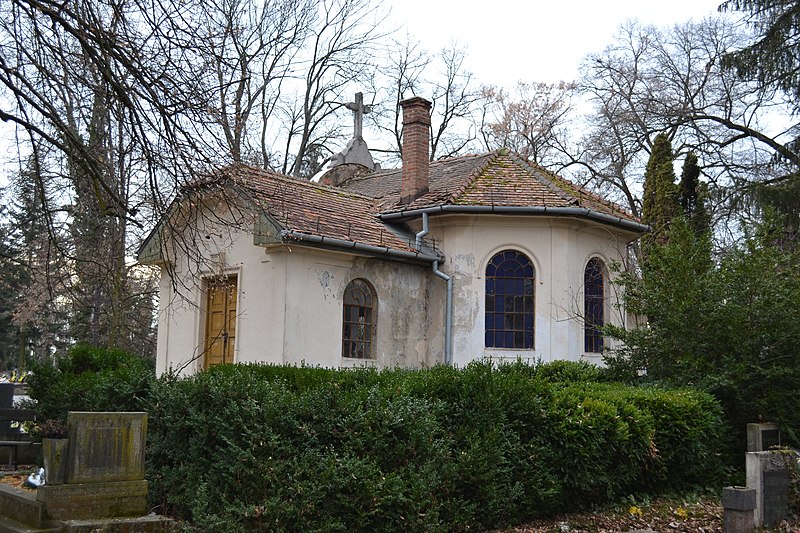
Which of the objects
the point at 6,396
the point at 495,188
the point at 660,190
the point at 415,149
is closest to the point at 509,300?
the point at 495,188

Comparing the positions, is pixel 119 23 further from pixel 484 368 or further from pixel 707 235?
pixel 707 235

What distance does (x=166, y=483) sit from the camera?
8133 millimetres

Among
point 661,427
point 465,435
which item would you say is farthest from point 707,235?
point 465,435

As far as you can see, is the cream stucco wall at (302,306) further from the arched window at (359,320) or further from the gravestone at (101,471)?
the gravestone at (101,471)

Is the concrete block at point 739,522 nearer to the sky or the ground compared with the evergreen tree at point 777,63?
nearer to the ground

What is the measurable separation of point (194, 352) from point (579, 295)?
8.23 metres

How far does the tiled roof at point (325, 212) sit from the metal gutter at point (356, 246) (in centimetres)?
12

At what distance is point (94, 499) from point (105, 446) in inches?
18.1

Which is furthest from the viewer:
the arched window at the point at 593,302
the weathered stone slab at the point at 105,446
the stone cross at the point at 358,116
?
the stone cross at the point at 358,116

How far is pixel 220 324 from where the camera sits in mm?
16844

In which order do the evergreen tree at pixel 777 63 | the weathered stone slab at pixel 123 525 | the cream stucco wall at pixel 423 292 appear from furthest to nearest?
the evergreen tree at pixel 777 63
the cream stucco wall at pixel 423 292
the weathered stone slab at pixel 123 525

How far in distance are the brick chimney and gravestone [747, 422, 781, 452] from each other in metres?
9.50

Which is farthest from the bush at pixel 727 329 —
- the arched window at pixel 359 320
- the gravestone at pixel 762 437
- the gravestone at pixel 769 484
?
the arched window at pixel 359 320

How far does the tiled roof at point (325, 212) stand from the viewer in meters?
15.1
